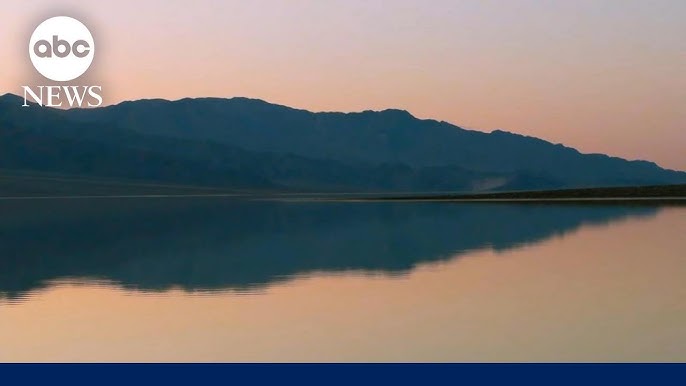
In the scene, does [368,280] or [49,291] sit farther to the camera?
[368,280]

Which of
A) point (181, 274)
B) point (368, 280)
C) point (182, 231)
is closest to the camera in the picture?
point (368, 280)

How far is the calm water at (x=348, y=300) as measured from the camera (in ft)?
32.5

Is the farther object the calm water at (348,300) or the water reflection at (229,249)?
the water reflection at (229,249)

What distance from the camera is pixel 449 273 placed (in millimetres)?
16922

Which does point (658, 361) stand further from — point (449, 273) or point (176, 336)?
point (449, 273)

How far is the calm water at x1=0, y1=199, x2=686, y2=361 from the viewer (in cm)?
991

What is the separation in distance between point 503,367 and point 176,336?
4.74m

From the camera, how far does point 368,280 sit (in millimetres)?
16250

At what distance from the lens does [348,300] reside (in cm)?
1363

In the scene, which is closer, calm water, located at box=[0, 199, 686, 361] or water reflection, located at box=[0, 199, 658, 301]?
calm water, located at box=[0, 199, 686, 361]

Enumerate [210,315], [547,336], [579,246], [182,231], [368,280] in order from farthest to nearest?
[182,231], [579,246], [368,280], [210,315], [547,336]

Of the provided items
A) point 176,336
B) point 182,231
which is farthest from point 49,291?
point 182,231

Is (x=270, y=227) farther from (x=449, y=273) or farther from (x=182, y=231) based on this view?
(x=449, y=273)

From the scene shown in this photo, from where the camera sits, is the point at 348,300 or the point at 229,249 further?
the point at 229,249
